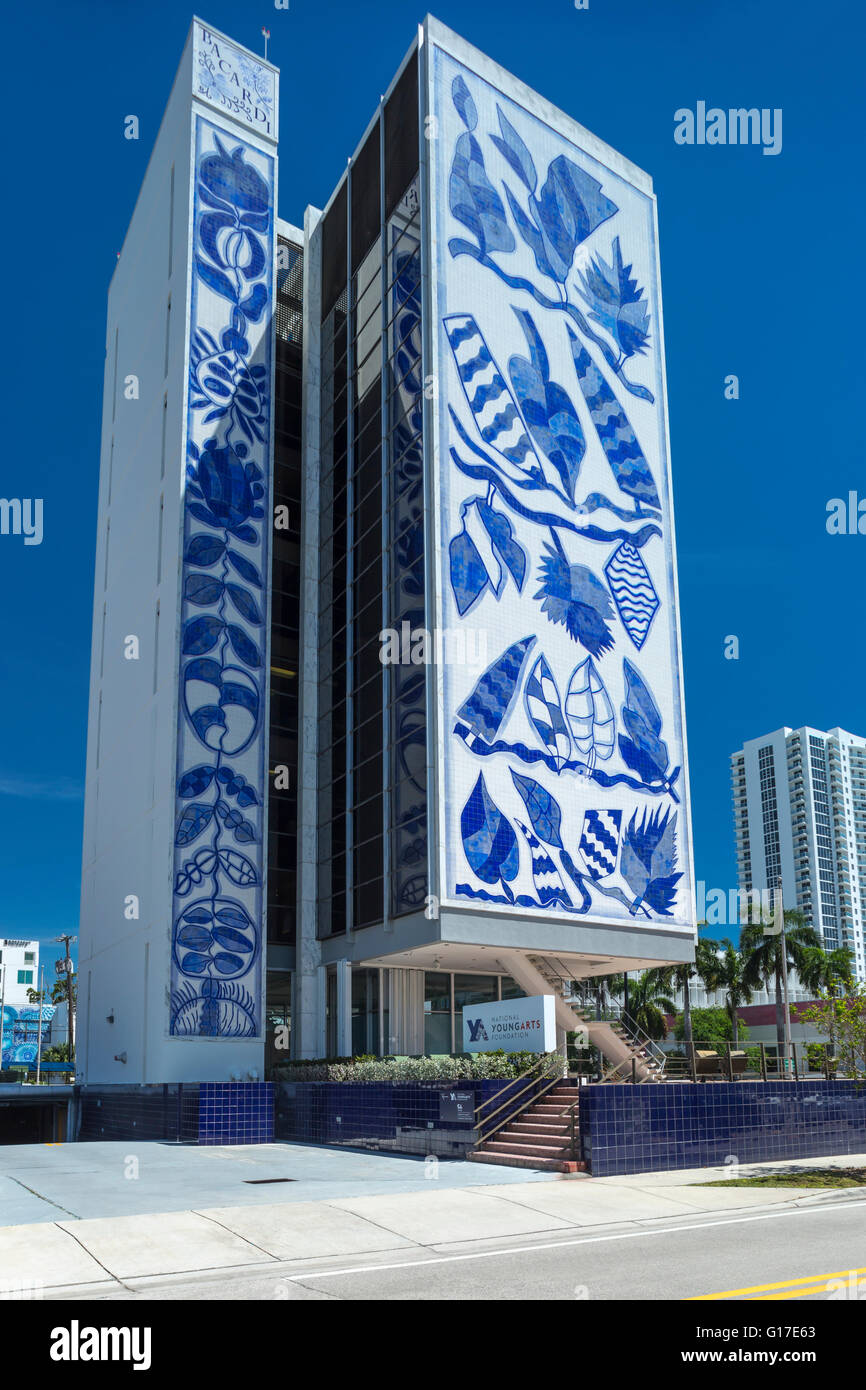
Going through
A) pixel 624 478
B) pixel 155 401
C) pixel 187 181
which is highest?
pixel 187 181

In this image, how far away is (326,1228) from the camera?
14.9m

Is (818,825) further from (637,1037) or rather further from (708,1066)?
(708,1066)

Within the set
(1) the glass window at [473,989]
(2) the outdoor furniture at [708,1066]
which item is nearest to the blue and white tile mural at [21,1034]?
(1) the glass window at [473,989]

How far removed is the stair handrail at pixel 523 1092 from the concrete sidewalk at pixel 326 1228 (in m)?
3.87

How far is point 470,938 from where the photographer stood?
33.6 meters

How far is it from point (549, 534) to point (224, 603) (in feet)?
37.4

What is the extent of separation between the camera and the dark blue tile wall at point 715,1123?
21.0 metres

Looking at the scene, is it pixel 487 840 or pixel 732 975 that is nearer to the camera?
pixel 487 840

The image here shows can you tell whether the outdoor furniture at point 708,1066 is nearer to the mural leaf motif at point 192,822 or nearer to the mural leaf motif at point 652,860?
the mural leaf motif at point 652,860

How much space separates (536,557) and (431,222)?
11.2 m

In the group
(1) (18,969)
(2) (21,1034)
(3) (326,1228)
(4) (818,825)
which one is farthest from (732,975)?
(4) (818,825)

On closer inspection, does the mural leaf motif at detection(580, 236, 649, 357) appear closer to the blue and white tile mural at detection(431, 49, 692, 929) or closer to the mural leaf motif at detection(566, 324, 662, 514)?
the blue and white tile mural at detection(431, 49, 692, 929)

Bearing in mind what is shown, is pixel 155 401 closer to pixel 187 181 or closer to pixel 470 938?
pixel 187 181
